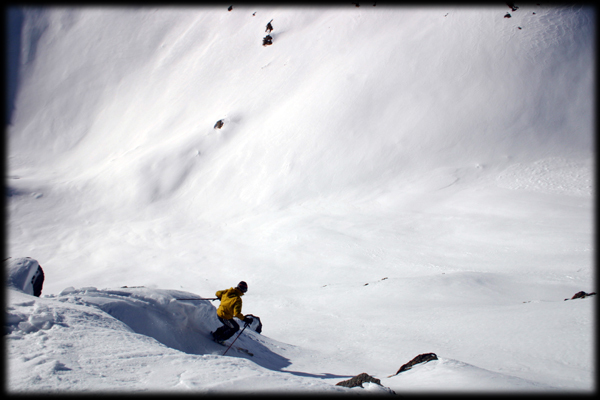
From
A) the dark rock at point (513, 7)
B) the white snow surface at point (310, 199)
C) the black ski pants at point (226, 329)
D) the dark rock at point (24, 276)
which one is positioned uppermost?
the dark rock at point (513, 7)

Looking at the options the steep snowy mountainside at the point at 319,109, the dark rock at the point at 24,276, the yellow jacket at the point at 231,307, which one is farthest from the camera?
the steep snowy mountainside at the point at 319,109

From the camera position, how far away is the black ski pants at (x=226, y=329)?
6168 mm

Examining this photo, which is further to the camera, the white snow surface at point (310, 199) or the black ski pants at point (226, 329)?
the black ski pants at point (226, 329)

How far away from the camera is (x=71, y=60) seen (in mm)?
38719

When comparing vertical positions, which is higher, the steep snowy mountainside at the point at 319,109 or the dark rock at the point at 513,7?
the dark rock at the point at 513,7

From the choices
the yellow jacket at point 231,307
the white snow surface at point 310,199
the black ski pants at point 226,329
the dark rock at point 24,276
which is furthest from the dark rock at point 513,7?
the dark rock at point 24,276

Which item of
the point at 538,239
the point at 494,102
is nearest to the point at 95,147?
the point at 494,102

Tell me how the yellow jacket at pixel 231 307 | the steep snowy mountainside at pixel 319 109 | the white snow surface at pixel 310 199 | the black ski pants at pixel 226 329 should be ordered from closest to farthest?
the white snow surface at pixel 310 199
the yellow jacket at pixel 231 307
the black ski pants at pixel 226 329
the steep snowy mountainside at pixel 319 109

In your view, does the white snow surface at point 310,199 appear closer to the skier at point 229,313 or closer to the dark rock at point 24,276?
the skier at point 229,313

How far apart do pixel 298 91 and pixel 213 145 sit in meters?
6.63

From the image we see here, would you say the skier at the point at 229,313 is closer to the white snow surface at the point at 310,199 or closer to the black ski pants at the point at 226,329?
the black ski pants at the point at 226,329

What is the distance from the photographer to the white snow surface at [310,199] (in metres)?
5.16

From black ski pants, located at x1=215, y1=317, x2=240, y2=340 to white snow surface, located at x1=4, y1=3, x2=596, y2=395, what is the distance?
0.19 metres

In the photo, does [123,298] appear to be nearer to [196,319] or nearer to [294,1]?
[196,319]
